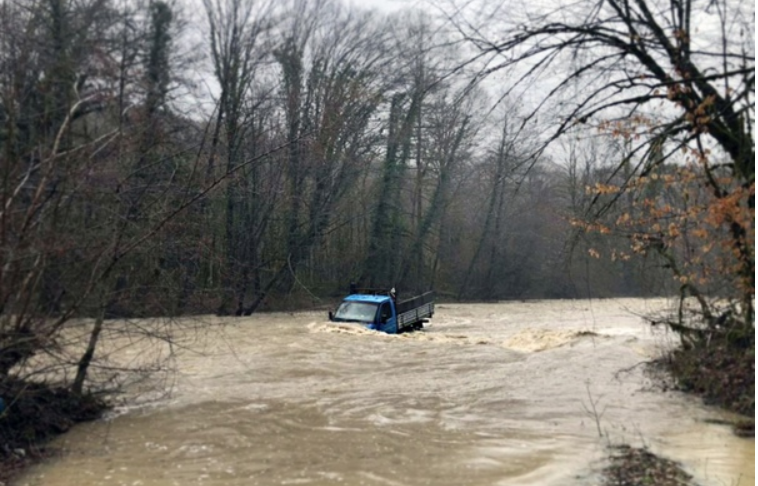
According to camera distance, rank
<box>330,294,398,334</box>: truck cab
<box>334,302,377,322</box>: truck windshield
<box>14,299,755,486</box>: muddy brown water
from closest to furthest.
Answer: <box>14,299,755,486</box>: muddy brown water < <box>330,294,398,334</box>: truck cab < <box>334,302,377,322</box>: truck windshield

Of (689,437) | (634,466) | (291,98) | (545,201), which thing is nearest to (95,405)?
(634,466)

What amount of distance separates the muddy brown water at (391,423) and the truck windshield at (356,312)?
4.23 meters

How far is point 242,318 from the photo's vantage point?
26.4 meters

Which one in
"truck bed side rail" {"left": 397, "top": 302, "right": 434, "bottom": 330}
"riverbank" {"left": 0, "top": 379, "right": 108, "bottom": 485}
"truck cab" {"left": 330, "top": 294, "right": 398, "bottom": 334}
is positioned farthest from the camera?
"truck bed side rail" {"left": 397, "top": 302, "right": 434, "bottom": 330}

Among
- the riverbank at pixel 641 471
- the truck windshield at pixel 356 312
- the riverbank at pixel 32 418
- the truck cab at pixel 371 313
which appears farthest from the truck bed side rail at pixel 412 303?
the riverbank at pixel 641 471

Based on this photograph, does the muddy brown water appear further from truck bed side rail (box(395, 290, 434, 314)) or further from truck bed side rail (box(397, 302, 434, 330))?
truck bed side rail (box(395, 290, 434, 314))

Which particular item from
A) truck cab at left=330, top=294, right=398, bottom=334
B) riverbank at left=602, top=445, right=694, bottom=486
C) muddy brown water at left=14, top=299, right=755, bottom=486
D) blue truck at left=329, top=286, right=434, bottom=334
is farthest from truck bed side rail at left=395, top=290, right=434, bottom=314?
riverbank at left=602, top=445, right=694, bottom=486

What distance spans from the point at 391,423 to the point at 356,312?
13185mm

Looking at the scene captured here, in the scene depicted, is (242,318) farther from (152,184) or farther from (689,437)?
(689,437)

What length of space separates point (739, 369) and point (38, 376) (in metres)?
10.0

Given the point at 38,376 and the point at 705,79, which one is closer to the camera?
the point at 705,79

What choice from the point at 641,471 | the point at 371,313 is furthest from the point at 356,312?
the point at 641,471

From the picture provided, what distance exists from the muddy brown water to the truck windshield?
13.9 feet

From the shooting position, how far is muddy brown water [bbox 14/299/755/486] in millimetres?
8359
